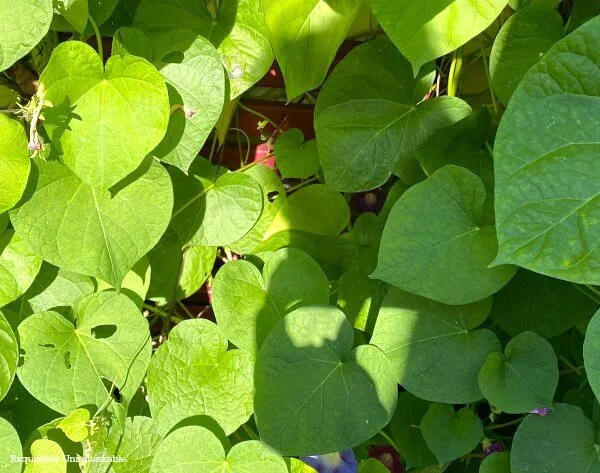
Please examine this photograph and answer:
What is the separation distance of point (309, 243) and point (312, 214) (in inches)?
2.1

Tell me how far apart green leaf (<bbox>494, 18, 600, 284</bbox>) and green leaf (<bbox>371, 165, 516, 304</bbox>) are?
16cm

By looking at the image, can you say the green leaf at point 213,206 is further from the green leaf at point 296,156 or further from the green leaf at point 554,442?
the green leaf at point 554,442

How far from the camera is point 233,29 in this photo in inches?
35.0

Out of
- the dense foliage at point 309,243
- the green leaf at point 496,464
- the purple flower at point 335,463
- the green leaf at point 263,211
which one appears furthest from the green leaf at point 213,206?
the green leaf at point 496,464

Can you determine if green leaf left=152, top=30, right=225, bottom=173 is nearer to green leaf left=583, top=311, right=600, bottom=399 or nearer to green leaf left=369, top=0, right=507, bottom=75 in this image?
green leaf left=369, top=0, right=507, bottom=75

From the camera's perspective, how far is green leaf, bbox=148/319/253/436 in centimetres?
91

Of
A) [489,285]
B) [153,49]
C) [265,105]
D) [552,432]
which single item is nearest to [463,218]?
[489,285]

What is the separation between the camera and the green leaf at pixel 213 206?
37.8 inches

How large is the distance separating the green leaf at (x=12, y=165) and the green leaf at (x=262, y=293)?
11.6 inches

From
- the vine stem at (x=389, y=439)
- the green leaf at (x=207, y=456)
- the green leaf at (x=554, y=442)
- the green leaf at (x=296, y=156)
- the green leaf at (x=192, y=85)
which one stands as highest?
the green leaf at (x=192, y=85)

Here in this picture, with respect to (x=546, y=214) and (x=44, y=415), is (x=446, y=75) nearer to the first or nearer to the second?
(x=546, y=214)

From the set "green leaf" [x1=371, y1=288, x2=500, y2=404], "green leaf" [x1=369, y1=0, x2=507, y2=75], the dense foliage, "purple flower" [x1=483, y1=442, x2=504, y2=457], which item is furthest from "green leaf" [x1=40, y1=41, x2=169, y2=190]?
"purple flower" [x1=483, y1=442, x2=504, y2=457]

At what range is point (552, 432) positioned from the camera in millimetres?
795

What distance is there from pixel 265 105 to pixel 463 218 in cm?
64
